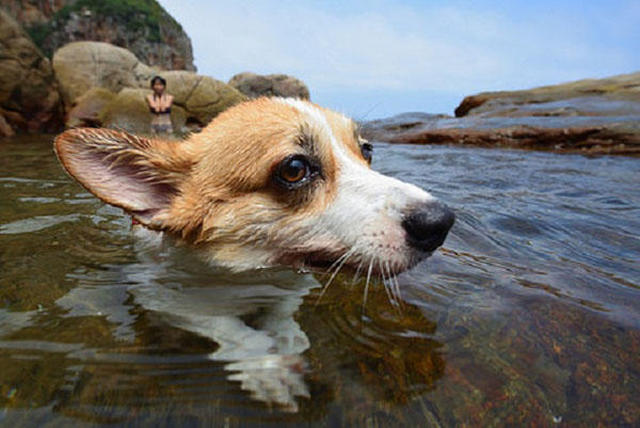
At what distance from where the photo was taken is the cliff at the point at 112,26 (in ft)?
182

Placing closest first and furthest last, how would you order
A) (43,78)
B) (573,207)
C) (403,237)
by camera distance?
(403,237)
(573,207)
(43,78)

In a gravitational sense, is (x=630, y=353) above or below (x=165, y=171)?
below

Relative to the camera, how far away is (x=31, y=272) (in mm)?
2828

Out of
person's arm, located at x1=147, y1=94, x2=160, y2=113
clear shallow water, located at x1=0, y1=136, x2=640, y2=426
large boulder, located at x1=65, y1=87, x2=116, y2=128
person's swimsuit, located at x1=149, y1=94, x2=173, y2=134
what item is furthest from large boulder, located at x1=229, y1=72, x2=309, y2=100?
clear shallow water, located at x1=0, y1=136, x2=640, y2=426

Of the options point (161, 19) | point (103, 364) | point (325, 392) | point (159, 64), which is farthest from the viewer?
point (161, 19)

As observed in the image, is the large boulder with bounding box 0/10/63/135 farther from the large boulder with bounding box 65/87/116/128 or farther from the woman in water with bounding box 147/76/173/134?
the woman in water with bounding box 147/76/173/134

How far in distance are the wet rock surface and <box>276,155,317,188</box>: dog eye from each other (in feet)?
33.8

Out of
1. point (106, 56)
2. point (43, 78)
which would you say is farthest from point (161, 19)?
point (43, 78)

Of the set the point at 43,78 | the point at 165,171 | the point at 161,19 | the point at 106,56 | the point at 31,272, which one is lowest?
the point at 31,272

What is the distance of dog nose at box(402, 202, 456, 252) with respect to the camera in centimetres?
217

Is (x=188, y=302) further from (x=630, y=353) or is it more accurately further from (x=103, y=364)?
(x=630, y=353)

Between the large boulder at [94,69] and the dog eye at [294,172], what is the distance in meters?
22.3

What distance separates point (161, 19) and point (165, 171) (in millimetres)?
83024

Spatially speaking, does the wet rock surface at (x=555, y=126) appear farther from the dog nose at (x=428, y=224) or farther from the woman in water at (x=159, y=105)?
the dog nose at (x=428, y=224)
